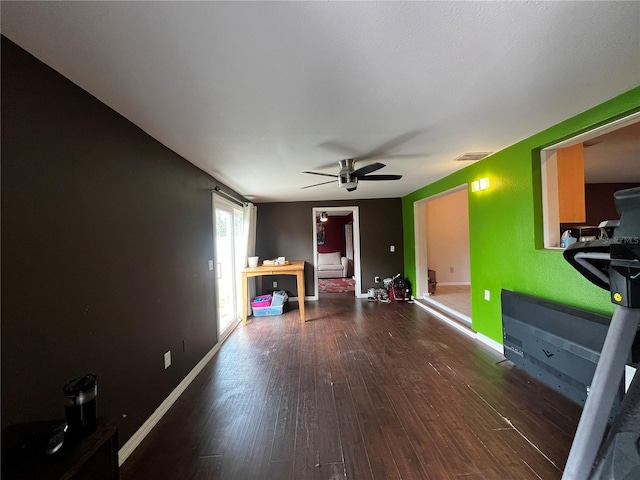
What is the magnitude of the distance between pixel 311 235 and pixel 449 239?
3.57 meters

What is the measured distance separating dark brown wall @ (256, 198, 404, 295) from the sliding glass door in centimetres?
109

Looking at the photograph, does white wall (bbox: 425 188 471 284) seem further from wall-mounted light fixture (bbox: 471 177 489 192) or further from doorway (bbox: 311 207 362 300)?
wall-mounted light fixture (bbox: 471 177 489 192)

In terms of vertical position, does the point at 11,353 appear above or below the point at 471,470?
above

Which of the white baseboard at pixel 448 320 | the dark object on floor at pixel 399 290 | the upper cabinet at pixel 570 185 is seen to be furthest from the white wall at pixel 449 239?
the upper cabinet at pixel 570 185

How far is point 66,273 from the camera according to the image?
127 cm

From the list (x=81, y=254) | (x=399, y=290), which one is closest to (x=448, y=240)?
(x=399, y=290)

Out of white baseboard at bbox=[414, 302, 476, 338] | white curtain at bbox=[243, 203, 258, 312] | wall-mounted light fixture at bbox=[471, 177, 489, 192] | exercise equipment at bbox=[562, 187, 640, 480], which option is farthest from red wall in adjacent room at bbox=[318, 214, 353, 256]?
exercise equipment at bbox=[562, 187, 640, 480]

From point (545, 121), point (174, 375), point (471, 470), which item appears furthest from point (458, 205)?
point (174, 375)

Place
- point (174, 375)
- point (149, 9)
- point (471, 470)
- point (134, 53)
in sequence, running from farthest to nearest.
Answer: point (174, 375) → point (471, 470) → point (134, 53) → point (149, 9)

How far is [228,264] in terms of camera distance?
163 inches

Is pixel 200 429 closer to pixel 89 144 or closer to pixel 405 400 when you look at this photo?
pixel 405 400

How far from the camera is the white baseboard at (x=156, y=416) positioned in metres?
1.60

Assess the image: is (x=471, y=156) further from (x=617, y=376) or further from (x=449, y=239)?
(x=449, y=239)

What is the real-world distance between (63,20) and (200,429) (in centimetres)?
236
